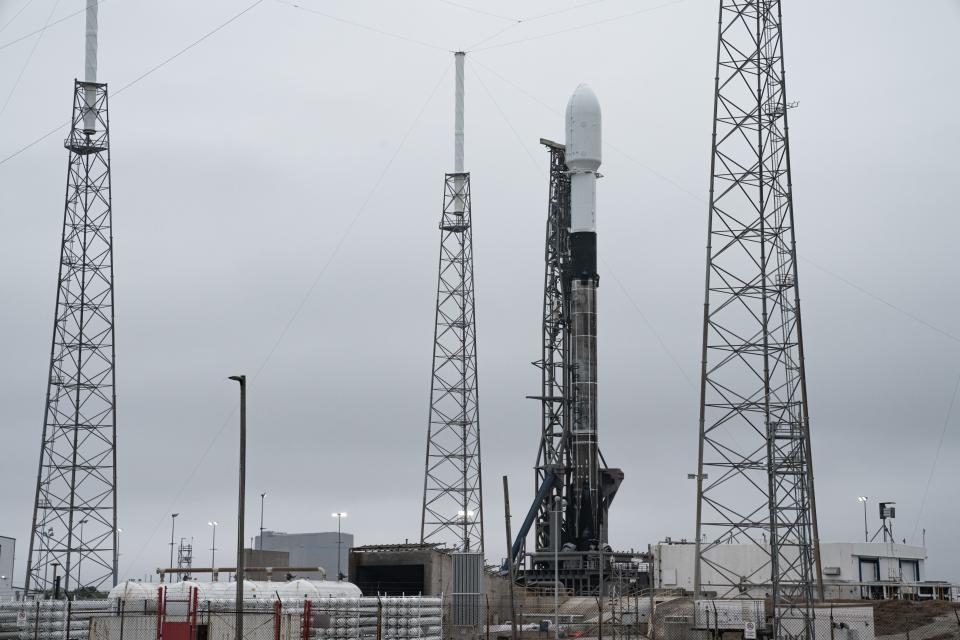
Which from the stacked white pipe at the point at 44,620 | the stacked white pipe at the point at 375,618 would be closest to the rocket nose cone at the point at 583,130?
the stacked white pipe at the point at 375,618

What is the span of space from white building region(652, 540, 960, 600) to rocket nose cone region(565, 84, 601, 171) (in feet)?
88.6

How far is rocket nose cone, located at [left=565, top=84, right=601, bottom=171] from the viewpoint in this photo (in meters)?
79.8

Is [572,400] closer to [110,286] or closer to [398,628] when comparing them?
[110,286]

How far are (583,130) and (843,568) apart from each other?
33.3m

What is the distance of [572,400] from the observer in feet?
263

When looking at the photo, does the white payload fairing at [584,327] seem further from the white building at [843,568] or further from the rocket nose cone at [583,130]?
the white building at [843,568]

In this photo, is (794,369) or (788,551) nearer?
(794,369)

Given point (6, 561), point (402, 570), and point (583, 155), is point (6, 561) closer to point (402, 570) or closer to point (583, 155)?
point (402, 570)

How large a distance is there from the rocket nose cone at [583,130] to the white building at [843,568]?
2700cm

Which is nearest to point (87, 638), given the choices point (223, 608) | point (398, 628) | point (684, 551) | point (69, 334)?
point (223, 608)

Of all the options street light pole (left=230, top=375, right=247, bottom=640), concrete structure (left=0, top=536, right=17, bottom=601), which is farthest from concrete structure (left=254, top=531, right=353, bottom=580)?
street light pole (left=230, top=375, right=247, bottom=640)

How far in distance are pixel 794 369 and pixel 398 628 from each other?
Answer: 70.1 ft

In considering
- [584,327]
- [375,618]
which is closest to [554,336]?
[584,327]

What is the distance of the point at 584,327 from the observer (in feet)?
260
